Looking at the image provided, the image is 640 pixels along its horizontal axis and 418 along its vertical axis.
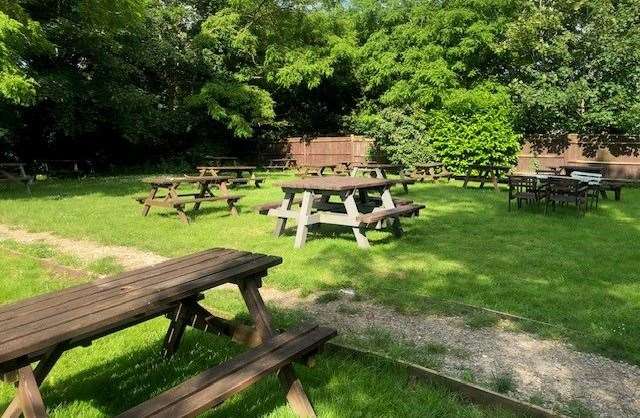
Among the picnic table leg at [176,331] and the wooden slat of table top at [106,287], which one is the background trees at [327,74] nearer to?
the picnic table leg at [176,331]

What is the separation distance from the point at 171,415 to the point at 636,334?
3549 millimetres

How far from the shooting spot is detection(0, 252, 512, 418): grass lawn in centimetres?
276

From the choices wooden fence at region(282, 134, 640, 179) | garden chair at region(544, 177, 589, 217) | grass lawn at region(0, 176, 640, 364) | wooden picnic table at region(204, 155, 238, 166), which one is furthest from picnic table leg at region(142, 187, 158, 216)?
wooden fence at region(282, 134, 640, 179)

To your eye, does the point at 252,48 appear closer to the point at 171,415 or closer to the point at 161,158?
the point at 161,158

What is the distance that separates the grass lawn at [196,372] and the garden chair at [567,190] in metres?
7.86

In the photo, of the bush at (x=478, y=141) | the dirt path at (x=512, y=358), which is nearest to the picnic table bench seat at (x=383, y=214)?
the dirt path at (x=512, y=358)

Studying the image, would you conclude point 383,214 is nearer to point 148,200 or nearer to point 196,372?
point 196,372

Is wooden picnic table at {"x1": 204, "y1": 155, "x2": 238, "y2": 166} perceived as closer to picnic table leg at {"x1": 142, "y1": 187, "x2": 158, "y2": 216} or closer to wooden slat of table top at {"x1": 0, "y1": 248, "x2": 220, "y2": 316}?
picnic table leg at {"x1": 142, "y1": 187, "x2": 158, "y2": 216}

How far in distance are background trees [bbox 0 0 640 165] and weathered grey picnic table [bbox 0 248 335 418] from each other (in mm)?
13835

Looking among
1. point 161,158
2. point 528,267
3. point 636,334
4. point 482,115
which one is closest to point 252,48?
point 161,158

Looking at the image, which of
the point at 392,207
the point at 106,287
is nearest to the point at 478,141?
the point at 392,207

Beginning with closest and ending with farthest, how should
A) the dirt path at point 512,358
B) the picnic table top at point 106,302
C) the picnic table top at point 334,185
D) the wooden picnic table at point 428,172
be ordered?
the picnic table top at point 106,302 < the dirt path at point 512,358 < the picnic table top at point 334,185 < the wooden picnic table at point 428,172

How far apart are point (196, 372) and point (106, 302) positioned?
1.12 metres

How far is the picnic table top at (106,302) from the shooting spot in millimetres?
1965
